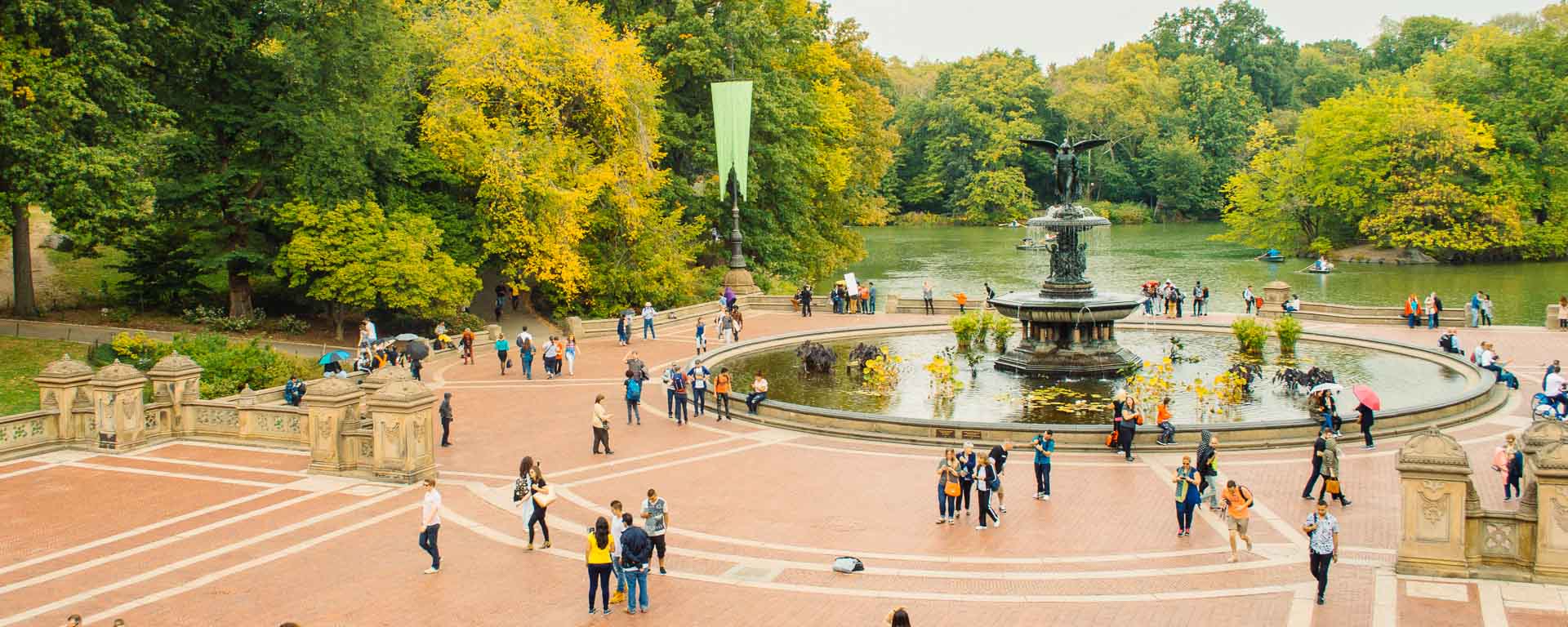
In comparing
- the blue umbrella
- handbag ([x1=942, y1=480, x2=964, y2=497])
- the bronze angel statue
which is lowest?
handbag ([x1=942, y1=480, x2=964, y2=497])

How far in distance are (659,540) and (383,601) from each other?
10.7 ft

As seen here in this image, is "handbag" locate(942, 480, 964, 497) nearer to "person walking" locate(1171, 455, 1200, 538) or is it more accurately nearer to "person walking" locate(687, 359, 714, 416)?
"person walking" locate(1171, 455, 1200, 538)

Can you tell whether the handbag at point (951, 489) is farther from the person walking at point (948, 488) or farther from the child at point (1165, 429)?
the child at point (1165, 429)

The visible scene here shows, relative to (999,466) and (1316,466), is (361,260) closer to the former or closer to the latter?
(999,466)

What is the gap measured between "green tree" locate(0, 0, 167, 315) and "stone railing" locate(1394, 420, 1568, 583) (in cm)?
2974

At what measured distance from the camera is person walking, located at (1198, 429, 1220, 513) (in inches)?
621

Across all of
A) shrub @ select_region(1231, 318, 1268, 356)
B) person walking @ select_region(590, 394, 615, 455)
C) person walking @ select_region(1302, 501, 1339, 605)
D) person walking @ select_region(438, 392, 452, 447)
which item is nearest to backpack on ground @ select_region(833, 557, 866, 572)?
person walking @ select_region(1302, 501, 1339, 605)

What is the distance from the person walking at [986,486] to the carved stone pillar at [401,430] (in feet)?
29.3

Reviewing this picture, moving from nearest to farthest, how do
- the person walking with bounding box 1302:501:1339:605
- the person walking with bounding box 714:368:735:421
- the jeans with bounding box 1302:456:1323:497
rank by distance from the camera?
the person walking with bounding box 1302:501:1339:605, the jeans with bounding box 1302:456:1323:497, the person walking with bounding box 714:368:735:421

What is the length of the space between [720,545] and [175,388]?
42.1 feet

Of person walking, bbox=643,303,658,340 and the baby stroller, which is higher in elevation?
person walking, bbox=643,303,658,340

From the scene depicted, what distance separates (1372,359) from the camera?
2912cm

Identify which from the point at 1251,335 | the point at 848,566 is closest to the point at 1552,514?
the point at 848,566

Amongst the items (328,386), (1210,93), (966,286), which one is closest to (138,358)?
(328,386)
